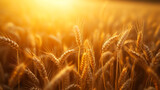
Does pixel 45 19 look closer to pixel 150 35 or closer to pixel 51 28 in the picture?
pixel 51 28

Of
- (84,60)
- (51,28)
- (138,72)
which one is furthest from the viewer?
(51,28)

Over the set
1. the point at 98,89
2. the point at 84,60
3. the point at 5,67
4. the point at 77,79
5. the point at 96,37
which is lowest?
the point at 98,89

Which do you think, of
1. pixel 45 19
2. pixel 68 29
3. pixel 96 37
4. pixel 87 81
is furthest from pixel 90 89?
pixel 45 19

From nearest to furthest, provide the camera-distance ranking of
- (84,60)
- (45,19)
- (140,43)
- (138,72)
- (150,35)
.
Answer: (84,60) < (140,43) < (138,72) < (150,35) < (45,19)

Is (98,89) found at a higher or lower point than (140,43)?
lower

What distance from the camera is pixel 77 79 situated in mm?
1289

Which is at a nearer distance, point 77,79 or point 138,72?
A: point 77,79

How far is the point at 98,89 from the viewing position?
4.71 feet

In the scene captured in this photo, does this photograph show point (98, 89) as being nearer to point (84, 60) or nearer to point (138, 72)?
point (84, 60)

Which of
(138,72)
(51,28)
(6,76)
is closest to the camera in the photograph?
(6,76)

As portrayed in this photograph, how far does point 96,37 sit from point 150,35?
4.67 ft

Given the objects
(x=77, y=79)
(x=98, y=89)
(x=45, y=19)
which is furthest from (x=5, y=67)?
(x=45, y=19)

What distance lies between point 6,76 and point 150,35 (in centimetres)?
281

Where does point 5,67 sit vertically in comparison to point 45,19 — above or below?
below
